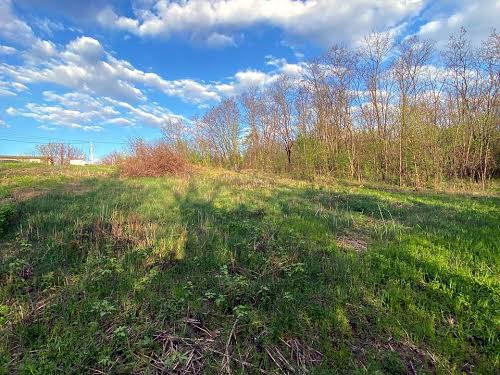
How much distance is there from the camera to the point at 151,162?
1714 cm

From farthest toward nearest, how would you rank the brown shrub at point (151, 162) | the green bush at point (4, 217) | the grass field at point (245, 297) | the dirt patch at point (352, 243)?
the brown shrub at point (151, 162) → the green bush at point (4, 217) → the dirt patch at point (352, 243) → the grass field at point (245, 297)

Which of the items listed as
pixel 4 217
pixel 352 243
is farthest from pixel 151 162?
pixel 352 243

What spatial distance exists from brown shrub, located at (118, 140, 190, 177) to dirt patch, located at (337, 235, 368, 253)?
1363 cm

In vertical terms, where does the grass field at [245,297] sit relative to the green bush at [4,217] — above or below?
below

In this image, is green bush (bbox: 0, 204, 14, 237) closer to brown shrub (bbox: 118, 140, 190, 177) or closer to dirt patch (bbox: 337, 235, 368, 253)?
dirt patch (bbox: 337, 235, 368, 253)

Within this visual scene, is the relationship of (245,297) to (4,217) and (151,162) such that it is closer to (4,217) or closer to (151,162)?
(4,217)

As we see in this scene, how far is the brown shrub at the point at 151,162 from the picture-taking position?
16.7 meters

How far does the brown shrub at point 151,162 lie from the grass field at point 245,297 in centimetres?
1124

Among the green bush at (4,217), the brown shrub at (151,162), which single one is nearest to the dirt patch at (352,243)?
the green bush at (4,217)

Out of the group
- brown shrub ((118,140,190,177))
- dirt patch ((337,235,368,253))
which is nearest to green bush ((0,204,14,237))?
dirt patch ((337,235,368,253))

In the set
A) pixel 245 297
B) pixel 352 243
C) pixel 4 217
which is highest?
pixel 4 217

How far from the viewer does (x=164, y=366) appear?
2396mm

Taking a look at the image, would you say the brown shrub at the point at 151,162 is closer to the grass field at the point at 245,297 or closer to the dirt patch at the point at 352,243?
the grass field at the point at 245,297

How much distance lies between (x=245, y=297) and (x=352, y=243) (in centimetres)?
239
